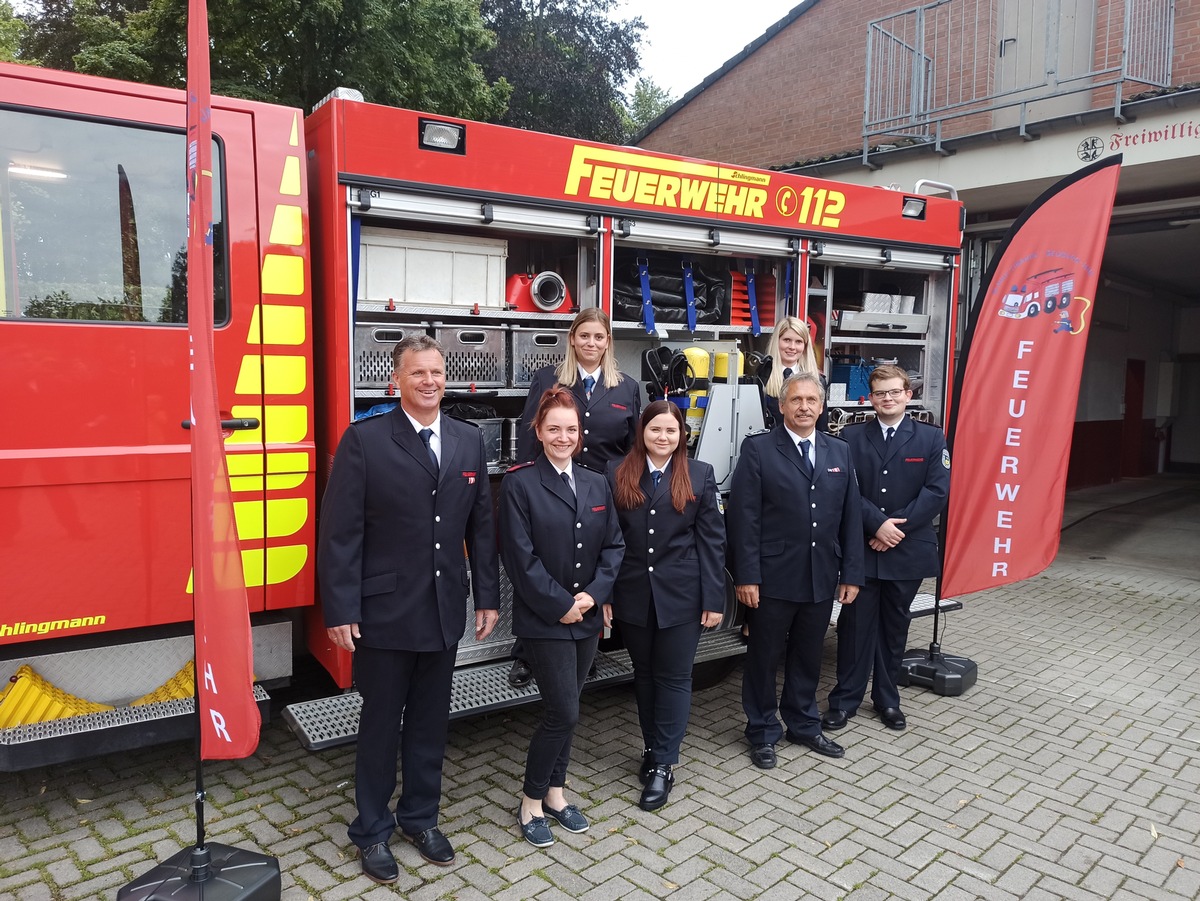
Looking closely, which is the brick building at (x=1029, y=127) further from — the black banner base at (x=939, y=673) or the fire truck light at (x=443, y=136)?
the fire truck light at (x=443, y=136)

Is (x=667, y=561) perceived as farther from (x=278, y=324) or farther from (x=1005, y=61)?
(x=1005, y=61)

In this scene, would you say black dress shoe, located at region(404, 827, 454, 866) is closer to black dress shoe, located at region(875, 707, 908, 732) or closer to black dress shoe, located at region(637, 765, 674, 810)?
black dress shoe, located at region(637, 765, 674, 810)

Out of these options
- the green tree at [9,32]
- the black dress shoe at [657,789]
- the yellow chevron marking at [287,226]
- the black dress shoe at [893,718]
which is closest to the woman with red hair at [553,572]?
the black dress shoe at [657,789]

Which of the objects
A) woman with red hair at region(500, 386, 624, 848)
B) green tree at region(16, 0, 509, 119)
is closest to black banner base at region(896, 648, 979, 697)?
woman with red hair at region(500, 386, 624, 848)

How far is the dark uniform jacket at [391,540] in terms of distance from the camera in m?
2.97

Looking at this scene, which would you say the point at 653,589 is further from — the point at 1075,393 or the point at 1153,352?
the point at 1153,352

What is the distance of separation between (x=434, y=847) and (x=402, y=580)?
0.98 m

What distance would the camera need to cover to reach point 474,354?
4164 millimetres

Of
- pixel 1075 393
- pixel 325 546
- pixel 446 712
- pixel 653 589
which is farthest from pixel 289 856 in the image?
pixel 1075 393

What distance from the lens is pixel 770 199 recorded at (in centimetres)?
496

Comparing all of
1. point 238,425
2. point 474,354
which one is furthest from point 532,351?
point 238,425

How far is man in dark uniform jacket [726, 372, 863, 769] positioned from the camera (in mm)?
3979

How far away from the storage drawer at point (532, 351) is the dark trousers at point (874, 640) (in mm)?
1915

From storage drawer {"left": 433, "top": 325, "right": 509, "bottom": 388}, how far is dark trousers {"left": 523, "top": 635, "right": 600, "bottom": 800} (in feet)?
4.53
